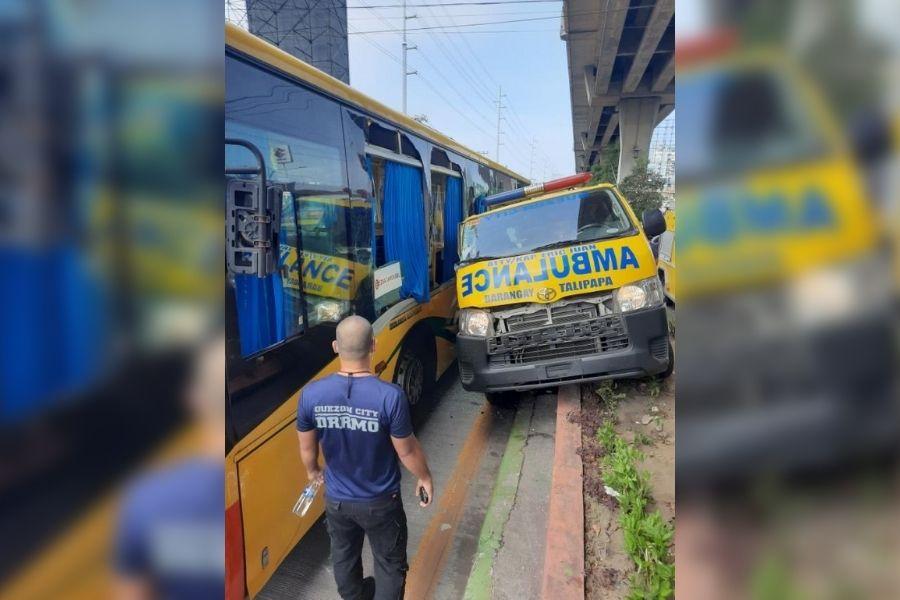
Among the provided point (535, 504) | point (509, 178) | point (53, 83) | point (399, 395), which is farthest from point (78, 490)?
point (509, 178)

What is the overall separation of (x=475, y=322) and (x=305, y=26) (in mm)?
29443

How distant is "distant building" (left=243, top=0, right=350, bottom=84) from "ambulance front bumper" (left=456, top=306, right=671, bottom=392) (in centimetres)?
2711

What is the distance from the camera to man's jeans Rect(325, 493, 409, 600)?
2516 mm

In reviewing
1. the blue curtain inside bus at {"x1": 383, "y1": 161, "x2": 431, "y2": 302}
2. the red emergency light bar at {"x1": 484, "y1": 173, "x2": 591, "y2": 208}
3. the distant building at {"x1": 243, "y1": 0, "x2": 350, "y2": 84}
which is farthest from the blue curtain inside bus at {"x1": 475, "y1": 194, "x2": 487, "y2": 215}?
the distant building at {"x1": 243, "y1": 0, "x2": 350, "y2": 84}

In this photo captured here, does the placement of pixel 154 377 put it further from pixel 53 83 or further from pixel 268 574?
pixel 268 574

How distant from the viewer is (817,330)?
58cm

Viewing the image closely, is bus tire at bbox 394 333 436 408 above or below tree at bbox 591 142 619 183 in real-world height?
below

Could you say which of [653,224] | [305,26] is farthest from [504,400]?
[305,26]

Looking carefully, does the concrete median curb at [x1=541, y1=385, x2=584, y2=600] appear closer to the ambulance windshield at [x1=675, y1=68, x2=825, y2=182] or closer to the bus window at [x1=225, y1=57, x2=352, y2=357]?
the bus window at [x1=225, y1=57, x2=352, y2=357]

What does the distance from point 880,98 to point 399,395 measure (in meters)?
2.11

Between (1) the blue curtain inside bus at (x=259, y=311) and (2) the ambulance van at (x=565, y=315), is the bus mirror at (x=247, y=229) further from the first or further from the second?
(2) the ambulance van at (x=565, y=315)

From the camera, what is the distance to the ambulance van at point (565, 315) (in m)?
4.41

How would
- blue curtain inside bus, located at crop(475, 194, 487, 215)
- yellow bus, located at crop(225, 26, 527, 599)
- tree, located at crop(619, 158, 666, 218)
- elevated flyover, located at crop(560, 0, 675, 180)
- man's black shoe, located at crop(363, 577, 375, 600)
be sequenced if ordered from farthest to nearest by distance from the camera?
tree, located at crop(619, 158, 666, 218) < elevated flyover, located at crop(560, 0, 675, 180) < blue curtain inside bus, located at crop(475, 194, 487, 215) < man's black shoe, located at crop(363, 577, 375, 600) < yellow bus, located at crop(225, 26, 527, 599)

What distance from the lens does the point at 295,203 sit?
3.05 m
